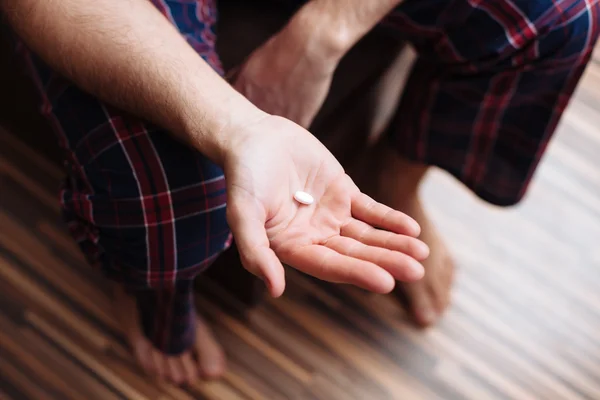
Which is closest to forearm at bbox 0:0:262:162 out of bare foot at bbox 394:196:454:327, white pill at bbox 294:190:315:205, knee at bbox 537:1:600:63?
white pill at bbox 294:190:315:205

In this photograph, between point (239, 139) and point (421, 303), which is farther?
point (421, 303)

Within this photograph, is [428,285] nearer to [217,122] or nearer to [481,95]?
[481,95]

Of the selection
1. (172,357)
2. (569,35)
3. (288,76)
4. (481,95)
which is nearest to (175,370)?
(172,357)

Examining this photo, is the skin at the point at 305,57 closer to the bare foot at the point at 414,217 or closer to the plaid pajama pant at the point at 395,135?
the plaid pajama pant at the point at 395,135

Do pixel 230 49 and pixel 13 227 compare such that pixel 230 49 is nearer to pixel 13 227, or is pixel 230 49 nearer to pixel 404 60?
pixel 404 60

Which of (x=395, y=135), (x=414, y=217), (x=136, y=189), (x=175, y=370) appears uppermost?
(x=136, y=189)

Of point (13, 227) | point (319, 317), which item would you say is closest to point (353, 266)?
point (319, 317)

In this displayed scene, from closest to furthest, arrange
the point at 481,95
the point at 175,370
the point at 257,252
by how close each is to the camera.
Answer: the point at 257,252, the point at 481,95, the point at 175,370

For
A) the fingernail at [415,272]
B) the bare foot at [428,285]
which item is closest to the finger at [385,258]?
the fingernail at [415,272]
